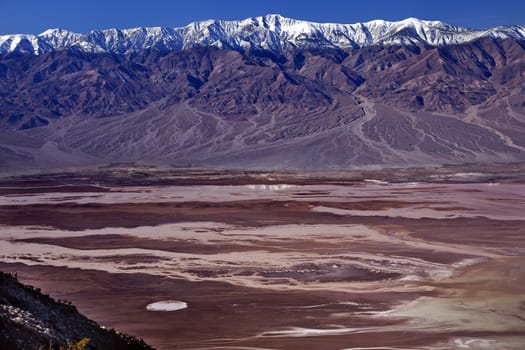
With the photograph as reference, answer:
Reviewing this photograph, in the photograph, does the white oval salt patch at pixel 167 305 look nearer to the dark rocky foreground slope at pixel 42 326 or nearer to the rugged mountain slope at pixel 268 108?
the dark rocky foreground slope at pixel 42 326

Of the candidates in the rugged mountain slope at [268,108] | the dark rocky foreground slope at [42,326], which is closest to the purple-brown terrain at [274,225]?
the dark rocky foreground slope at [42,326]

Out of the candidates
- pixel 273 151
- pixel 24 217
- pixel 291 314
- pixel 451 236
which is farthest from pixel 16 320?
pixel 273 151

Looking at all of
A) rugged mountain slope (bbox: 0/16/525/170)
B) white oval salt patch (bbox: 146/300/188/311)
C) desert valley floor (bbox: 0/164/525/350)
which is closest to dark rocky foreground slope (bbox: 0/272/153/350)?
desert valley floor (bbox: 0/164/525/350)

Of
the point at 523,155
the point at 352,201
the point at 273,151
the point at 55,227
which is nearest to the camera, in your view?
the point at 55,227

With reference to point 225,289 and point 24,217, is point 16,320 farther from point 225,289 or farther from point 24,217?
point 24,217

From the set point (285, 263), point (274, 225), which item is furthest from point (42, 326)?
point (274, 225)
